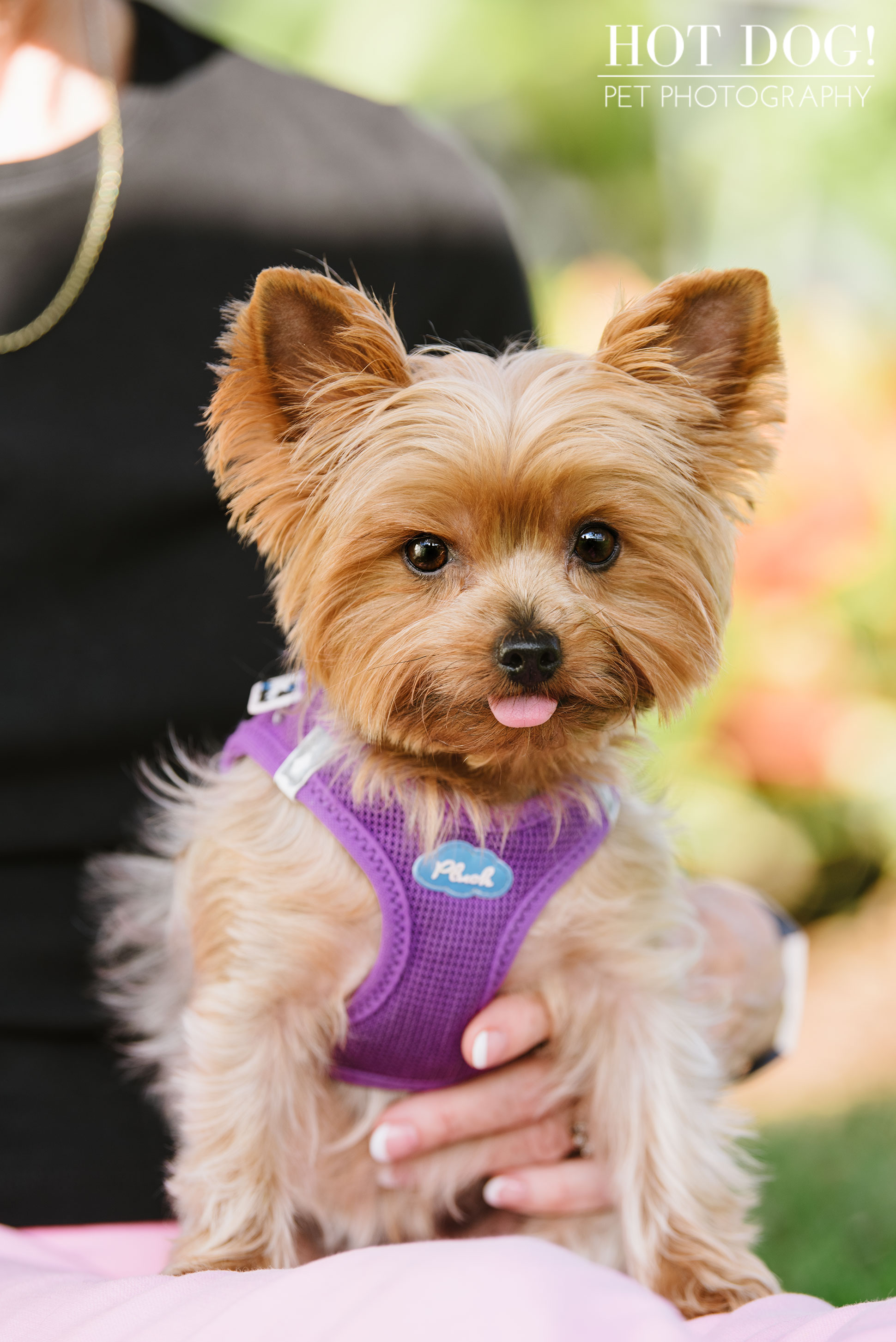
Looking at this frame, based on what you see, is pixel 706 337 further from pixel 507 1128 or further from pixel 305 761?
pixel 507 1128

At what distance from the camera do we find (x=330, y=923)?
197 centimetres

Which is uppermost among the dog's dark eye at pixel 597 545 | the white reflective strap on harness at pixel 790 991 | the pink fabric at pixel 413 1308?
the dog's dark eye at pixel 597 545

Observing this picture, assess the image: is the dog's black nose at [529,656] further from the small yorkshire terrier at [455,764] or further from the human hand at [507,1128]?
the human hand at [507,1128]

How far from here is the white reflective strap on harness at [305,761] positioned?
199 cm

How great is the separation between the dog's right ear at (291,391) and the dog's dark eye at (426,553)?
0.20 m

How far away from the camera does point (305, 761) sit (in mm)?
2002

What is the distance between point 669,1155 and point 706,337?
1.35 m

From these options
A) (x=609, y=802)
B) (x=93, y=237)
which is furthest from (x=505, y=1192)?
(x=93, y=237)

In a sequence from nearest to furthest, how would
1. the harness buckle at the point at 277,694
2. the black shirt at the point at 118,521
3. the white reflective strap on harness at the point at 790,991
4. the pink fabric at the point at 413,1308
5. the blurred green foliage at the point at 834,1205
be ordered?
the pink fabric at the point at 413,1308 < the harness buckle at the point at 277,694 < the black shirt at the point at 118,521 < the white reflective strap on harness at the point at 790,991 < the blurred green foliage at the point at 834,1205

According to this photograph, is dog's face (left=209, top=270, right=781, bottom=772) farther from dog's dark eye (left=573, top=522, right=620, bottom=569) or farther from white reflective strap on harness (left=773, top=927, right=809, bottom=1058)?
white reflective strap on harness (left=773, top=927, right=809, bottom=1058)

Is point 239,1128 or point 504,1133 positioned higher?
point 239,1128

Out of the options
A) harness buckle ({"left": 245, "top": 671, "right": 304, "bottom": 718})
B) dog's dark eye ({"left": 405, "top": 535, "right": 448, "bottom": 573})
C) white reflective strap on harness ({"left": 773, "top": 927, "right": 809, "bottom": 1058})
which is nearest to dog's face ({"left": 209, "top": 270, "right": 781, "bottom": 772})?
dog's dark eye ({"left": 405, "top": 535, "right": 448, "bottom": 573})

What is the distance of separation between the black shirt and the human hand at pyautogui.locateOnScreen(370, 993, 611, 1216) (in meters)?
0.50

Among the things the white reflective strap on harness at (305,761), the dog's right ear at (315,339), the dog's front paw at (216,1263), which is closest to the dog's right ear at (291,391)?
the dog's right ear at (315,339)
